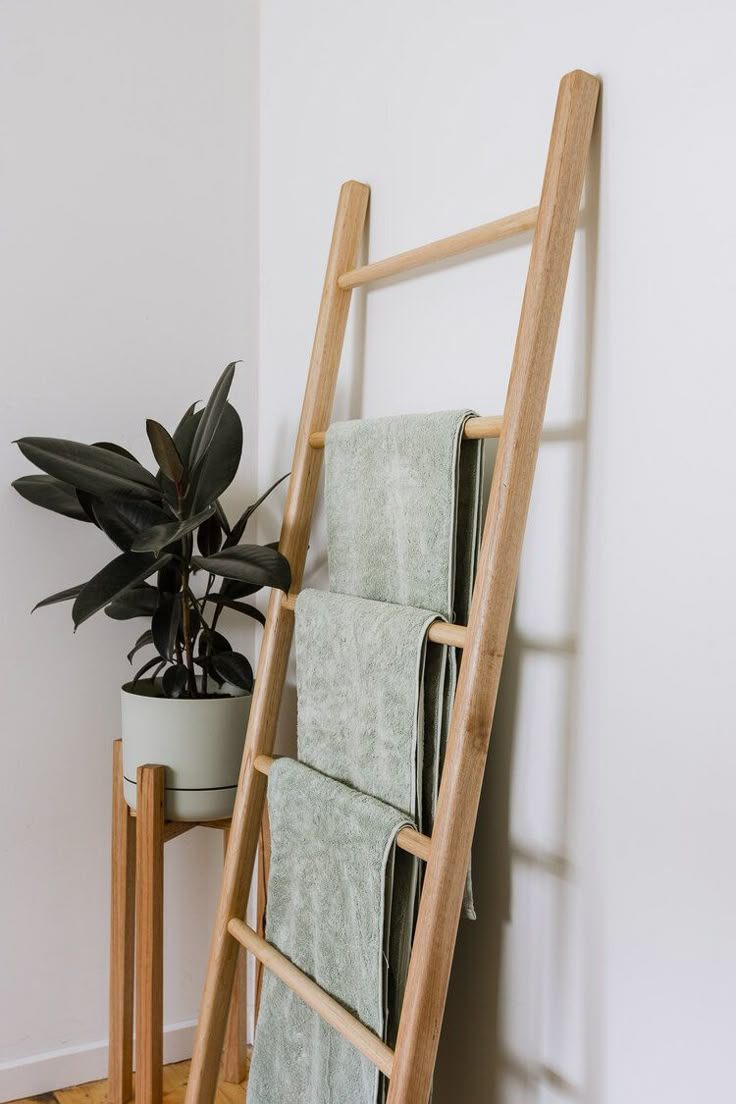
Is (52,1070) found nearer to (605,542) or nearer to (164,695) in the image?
(164,695)

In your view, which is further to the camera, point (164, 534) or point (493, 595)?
point (164, 534)

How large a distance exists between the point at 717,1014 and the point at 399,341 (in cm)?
91

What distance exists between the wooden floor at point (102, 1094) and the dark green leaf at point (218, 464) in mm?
987

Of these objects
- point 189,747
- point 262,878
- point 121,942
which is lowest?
point 121,942

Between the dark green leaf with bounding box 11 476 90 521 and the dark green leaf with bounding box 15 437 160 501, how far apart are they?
10cm

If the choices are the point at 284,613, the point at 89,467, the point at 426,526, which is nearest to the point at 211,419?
the point at 89,467

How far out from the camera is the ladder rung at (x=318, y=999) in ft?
3.56

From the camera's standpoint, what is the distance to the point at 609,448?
3.42 feet

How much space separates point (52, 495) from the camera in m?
1.53

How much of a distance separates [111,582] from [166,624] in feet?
0.48

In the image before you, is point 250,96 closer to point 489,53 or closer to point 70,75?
point 70,75

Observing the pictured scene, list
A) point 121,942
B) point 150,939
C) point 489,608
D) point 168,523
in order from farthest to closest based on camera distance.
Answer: point 121,942
point 150,939
point 168,523
point 489,608

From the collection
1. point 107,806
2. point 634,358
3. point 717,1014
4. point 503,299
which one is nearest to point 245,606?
point 107,806

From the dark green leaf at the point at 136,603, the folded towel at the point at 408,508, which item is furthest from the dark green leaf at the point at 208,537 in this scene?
the folded towel at the point at 408,508
